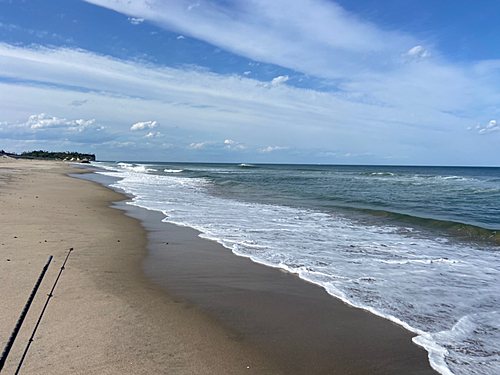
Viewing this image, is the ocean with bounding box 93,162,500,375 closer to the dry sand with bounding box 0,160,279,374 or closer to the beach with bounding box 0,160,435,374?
the beach with bounding box 0,160,435,374

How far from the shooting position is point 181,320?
3510 millimetres

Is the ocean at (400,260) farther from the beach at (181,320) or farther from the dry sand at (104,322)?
the dry sand at (104,322)

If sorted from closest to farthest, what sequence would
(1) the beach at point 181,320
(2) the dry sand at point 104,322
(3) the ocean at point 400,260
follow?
1. (2) the dry sand at point 104,322
2. (1) the beach at point 181,320
3. (3) the ocean at point 400,260

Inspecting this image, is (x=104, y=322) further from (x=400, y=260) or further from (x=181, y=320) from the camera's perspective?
(x=400, y=260)

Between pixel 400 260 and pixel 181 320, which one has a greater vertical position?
pixel 181 320

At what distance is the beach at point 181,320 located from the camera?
2764 millimetres

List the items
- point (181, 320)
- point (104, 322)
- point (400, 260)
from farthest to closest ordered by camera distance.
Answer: point (400, 260) < point (181, 320) < point (104, 322)

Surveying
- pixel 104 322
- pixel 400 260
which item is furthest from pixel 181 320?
pixel 400 260

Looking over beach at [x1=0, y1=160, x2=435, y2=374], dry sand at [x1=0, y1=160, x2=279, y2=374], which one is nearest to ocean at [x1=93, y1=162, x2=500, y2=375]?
beach at [x1=0, y1=160, x2=435, y2=374]

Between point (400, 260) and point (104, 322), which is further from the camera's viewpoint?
point (400, 260)

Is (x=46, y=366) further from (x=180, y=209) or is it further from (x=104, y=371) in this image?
(x=180, y=209)

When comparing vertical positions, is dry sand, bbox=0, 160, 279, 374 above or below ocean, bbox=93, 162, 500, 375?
above

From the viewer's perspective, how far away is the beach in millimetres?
2764

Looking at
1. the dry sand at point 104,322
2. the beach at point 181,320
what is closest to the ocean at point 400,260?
the beach at point 181,320
